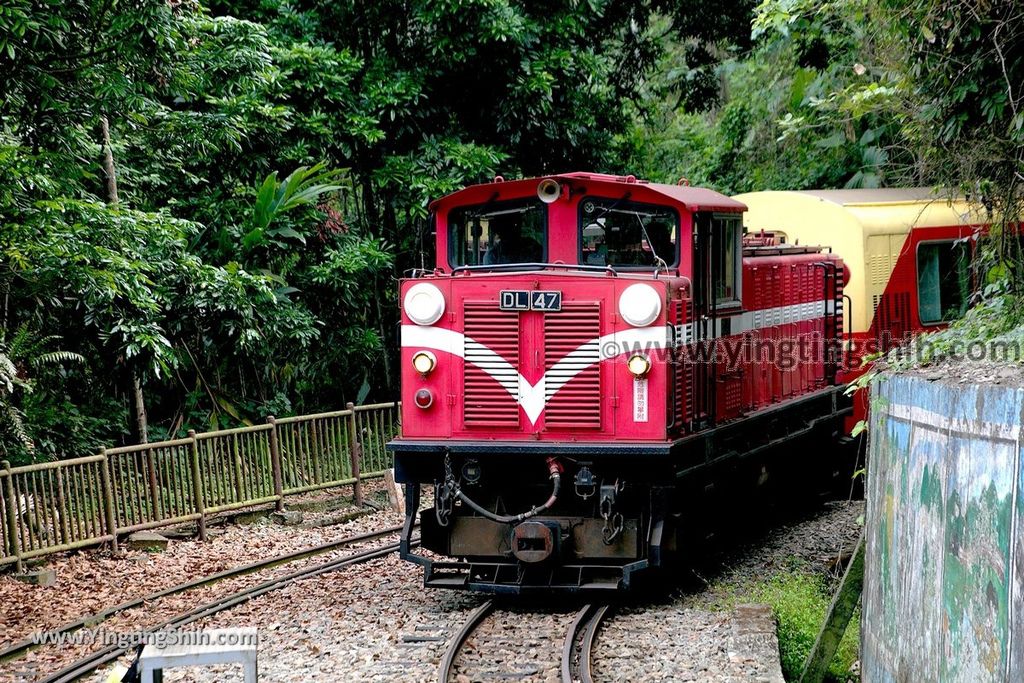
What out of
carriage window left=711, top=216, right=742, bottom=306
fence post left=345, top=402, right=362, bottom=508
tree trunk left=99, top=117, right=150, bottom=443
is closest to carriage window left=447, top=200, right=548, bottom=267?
carriage window left=711, top=216, right=742, bottom=306

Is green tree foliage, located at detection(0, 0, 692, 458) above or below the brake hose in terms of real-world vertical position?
above

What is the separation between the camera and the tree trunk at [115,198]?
1223 cm

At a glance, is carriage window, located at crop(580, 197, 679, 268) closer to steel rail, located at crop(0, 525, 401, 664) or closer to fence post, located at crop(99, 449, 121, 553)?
steel rail, located at crop(0, 525, 401, 664)

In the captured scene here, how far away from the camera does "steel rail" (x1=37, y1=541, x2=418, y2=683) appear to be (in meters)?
7.50

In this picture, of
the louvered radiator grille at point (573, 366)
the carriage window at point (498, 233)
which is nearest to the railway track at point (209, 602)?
the louvered radiator grille at point (573, 366)

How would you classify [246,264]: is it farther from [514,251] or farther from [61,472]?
[514,251]

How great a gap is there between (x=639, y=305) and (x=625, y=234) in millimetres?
903

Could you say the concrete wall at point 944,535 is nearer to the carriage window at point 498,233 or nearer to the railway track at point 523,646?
the railway track at point 523,646

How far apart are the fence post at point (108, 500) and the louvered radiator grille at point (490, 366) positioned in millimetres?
4063

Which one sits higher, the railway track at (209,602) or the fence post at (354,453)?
the fence post at (354,453)

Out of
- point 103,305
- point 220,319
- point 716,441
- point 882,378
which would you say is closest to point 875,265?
point 716,441

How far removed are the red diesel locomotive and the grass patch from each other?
726mm

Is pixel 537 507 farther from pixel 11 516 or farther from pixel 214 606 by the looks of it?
pixel 11 516

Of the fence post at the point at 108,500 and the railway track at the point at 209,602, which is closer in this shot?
the railway track at the point at 209,602
